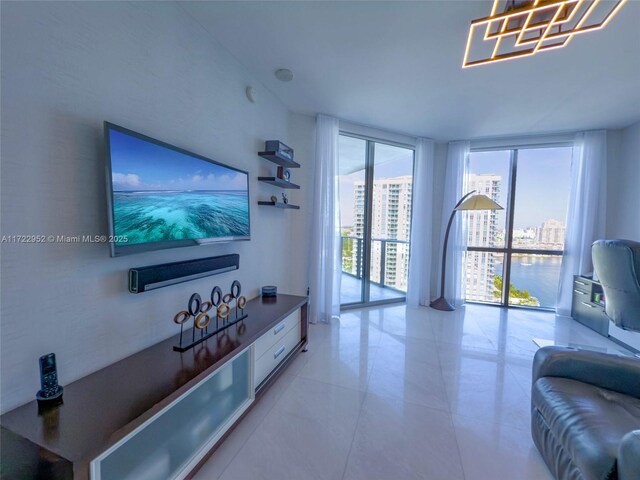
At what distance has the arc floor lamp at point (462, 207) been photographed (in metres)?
3.47

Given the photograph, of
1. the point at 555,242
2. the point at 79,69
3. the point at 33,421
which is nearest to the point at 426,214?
the point at 555,242

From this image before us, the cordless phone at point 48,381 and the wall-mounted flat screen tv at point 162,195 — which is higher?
the wall-mounted flat screen tv at point 162,195

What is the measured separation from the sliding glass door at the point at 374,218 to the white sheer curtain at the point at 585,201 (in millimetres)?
2168

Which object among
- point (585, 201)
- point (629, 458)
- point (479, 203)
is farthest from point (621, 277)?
point (585, 201)

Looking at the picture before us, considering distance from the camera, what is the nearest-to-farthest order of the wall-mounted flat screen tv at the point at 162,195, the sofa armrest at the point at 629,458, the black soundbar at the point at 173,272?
1. the sofa armrest at the point at 629,458
2. the wall-mounted flat screen tv at the point at 162,195
3. the black soundbar at the point at 173,272

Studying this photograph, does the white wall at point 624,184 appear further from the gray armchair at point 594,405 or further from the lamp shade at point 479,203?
the gray armchair at point 594,405

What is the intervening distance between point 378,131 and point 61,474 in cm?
398

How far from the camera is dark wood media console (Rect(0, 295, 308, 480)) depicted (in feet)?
2.73

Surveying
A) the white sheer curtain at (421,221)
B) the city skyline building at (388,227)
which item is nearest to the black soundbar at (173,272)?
the city skyline building at (388,227)

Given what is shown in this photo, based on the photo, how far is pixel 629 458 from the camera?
2.64ft

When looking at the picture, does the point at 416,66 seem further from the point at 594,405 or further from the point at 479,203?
the point at 594,405

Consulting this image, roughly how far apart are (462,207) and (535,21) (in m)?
2.29

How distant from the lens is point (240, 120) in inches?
88.0

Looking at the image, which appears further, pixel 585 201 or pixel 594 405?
pixel 585 201
